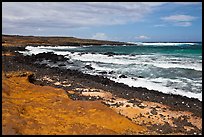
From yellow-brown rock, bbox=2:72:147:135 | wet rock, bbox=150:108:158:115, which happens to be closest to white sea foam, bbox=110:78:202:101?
wet rock, bbox=150:108:158:115

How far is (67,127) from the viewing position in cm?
1020

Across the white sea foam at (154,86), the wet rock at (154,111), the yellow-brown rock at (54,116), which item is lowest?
the white sea foam at (154,86)

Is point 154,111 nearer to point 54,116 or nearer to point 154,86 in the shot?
point 54,116

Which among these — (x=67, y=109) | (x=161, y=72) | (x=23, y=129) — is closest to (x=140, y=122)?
(x=67, y=109)

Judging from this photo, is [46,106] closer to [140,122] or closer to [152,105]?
[140,122]

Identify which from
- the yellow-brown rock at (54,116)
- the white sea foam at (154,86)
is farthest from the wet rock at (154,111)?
the white sea foam at (154,86)

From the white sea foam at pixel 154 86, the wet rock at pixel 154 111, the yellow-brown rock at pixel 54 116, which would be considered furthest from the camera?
the white sea foam at pixel 154 86

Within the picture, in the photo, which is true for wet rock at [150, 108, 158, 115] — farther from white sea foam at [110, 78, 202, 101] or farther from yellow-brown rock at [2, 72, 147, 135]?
white sea foam at [110, 78, 202, 101]

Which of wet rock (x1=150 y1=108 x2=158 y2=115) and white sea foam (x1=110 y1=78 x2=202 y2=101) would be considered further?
white sea foam (x1=110 y1=78 x2=202 y2=101)

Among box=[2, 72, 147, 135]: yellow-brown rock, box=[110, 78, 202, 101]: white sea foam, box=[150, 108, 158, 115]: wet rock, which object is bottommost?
box=[110, 78, 202, 101]: white sea foam

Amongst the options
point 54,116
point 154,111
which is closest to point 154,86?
point 154,111

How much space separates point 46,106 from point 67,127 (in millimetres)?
2720

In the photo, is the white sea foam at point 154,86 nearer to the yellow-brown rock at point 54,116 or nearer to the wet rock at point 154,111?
the wet rock at point 154,111

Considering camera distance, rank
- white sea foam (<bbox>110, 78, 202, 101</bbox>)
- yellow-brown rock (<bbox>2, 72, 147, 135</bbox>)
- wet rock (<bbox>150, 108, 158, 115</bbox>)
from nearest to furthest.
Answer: yellow-brown rock (<bbox>2, 72, 147, 135</bbox>), wet rock (<bbox>150, 108, 158, 115</bbox>), white sea foam (<bbox>110, 78, 202, 101</bbox>)
